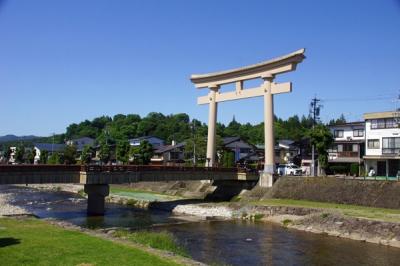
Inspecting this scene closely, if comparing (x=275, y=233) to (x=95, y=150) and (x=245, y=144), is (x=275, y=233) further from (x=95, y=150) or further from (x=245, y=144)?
(x=95, y=150)

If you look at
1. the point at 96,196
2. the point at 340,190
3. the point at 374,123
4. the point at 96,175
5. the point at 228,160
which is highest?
the point at 374,123

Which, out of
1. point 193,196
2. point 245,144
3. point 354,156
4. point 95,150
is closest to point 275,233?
point 193,196

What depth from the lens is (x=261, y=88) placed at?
4528cm

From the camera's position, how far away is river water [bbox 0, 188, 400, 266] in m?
21.3

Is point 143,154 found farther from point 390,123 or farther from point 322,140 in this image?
point 390,123

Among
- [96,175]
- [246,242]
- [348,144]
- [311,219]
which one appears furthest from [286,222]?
[348,144]

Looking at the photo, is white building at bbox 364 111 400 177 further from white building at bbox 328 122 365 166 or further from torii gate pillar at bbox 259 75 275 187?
torii gate pillar at bbox 259 75 275 187

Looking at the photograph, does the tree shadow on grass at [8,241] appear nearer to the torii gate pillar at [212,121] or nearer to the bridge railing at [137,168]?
the bridge railing at [137,168]

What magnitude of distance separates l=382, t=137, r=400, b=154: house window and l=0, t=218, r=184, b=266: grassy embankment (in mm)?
38096

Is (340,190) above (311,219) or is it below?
above

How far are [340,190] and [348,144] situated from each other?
19.2 m

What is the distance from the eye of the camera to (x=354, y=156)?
55.0 meters

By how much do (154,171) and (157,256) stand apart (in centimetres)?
2708

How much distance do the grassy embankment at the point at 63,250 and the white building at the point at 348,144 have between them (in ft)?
139
